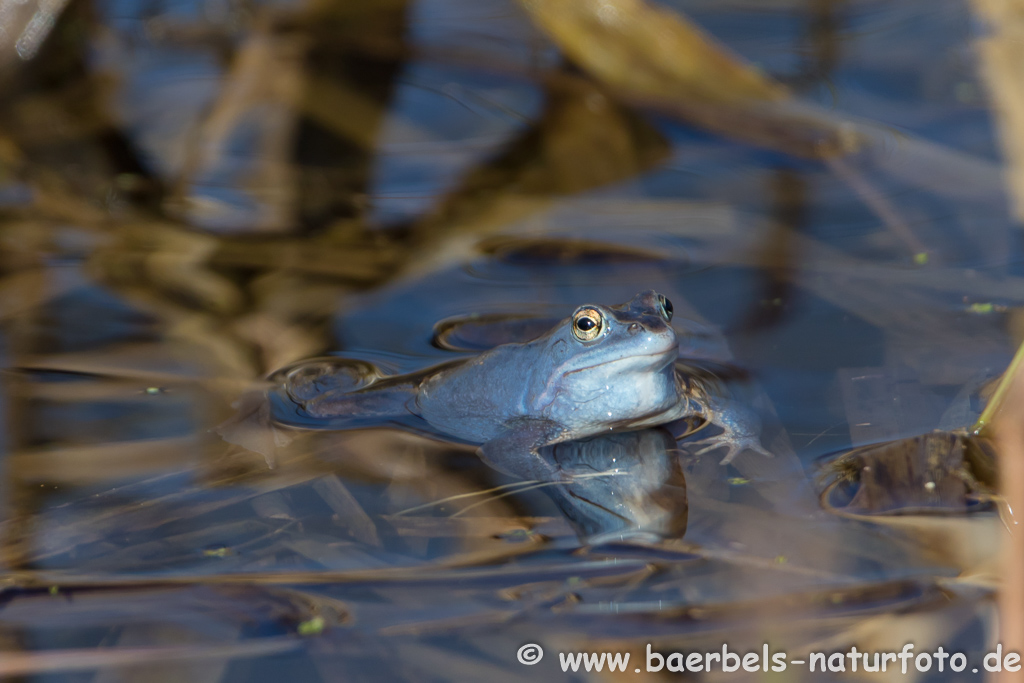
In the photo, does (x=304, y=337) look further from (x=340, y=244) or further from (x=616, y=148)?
(x=616, y=148)

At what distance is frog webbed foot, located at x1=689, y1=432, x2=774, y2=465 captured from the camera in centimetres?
374

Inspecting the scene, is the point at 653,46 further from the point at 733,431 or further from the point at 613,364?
the point at 733,431

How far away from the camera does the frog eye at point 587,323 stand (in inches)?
155

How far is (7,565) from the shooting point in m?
3.14

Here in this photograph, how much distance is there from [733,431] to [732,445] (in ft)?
0.25

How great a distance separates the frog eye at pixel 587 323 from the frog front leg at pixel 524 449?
19.4 inches

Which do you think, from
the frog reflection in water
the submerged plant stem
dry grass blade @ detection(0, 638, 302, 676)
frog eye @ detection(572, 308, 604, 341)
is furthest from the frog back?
the submerged plant stem

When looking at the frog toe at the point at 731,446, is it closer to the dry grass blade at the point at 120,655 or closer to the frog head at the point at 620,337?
the frog head at the point at 620,337

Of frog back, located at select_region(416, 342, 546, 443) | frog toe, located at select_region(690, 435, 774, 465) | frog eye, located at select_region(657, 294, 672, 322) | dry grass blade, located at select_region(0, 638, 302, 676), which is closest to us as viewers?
dry grass blade, located at select_region(0, 638, 302, 676)

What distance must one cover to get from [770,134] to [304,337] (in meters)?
3.66

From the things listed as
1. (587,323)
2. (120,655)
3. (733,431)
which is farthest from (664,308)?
(120,655)

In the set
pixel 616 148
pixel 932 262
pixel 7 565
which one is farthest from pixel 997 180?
pixel 7 565

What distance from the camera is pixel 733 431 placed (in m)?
3.85

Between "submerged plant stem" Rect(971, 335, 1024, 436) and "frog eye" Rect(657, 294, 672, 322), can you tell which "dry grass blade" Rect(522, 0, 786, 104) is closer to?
"frog eye" Rect(657, 294, 672, 322)
